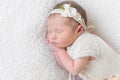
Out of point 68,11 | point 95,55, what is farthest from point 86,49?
point 68,11

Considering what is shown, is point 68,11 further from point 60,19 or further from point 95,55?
point 95,55

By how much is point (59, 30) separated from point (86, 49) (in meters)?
0.12

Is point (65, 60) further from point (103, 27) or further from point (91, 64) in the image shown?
point (103, 27)

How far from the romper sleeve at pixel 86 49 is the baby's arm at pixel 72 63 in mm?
18

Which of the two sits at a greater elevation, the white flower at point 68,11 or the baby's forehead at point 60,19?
the white flower at point 68,11

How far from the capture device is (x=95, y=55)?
133 centimetres

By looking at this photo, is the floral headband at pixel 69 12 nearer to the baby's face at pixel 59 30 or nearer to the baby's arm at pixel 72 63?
the baby's face at pixel 59 30

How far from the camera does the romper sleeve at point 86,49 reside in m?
1.30

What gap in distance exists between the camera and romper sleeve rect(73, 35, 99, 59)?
1.30m

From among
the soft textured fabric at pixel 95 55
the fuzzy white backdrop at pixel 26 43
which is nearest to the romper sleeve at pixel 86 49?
the soft textured fabric at pixel 95 55

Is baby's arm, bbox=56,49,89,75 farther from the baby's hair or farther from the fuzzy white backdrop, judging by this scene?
the baby's hair

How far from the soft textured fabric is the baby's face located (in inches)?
1.7

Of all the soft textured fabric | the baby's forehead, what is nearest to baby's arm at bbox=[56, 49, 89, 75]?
the soft textured fabric

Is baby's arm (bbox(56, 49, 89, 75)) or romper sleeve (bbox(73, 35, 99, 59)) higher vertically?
romper sleeve (bbox(73, 35, 99, 59))
